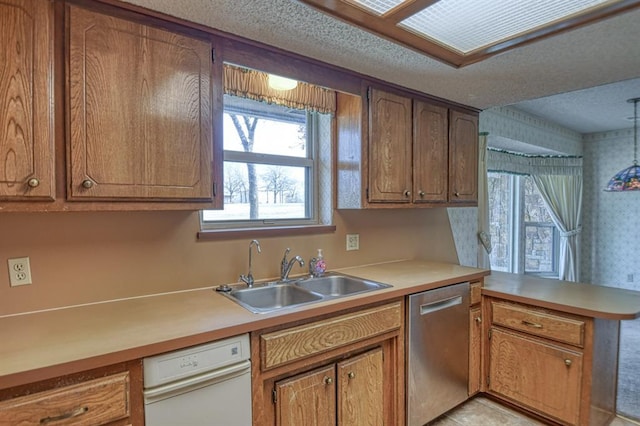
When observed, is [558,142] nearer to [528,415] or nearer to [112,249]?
[528,415]

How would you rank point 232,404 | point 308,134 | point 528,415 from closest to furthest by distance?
point 232,404, point 528,415, point 308,134

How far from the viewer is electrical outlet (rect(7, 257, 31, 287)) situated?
1.42m

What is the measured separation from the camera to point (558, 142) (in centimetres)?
476

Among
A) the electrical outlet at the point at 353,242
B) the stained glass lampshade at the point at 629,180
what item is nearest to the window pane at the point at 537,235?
the stained glass lampshade at the point at 629,180

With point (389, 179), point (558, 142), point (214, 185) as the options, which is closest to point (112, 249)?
point (214, 185)

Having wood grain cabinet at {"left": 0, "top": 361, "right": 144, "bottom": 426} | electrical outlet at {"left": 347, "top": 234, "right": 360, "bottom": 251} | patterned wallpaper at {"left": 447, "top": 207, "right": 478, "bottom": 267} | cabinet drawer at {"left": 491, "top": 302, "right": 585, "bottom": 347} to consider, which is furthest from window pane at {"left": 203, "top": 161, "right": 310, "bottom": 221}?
patterned wallpaper at {"left": 447, "top": 207, "right": 478, "bottom": 267}

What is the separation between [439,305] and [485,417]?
0.85m

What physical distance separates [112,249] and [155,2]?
1067 millimetres

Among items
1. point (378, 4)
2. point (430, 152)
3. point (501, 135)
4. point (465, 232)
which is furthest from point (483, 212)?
point (378, 4)

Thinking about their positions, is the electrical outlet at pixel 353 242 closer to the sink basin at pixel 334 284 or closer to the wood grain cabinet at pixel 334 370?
the sink basin at pixel 334 284

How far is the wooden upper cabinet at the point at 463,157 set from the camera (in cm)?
269

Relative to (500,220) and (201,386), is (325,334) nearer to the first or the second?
(201,386)

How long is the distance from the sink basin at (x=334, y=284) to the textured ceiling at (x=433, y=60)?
1.25 m

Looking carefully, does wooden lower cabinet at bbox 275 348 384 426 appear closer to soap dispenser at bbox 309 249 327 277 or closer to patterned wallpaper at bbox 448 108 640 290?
soap dispenser at bbox 309 249 327 277
